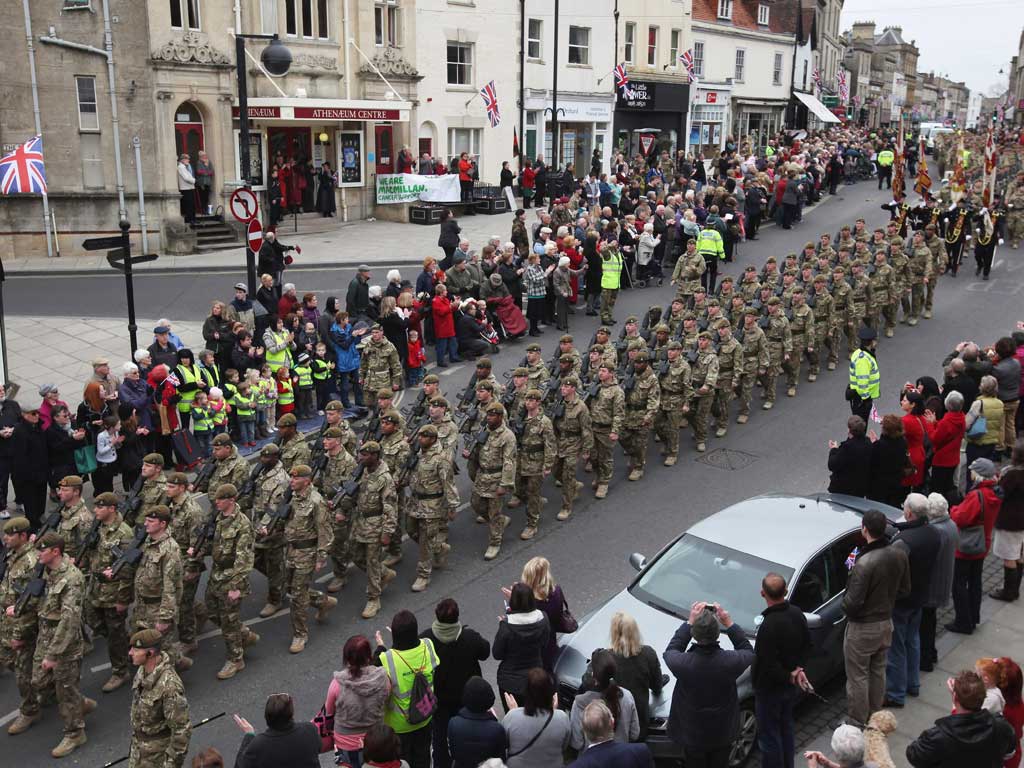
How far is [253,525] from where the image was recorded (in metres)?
9.63

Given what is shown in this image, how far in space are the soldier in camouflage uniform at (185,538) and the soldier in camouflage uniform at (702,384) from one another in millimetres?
7220

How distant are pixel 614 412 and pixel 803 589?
15.5ft

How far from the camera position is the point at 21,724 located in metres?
8.09

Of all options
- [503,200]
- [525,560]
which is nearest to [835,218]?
[503,200]

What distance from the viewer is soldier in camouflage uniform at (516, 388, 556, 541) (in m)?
11.4

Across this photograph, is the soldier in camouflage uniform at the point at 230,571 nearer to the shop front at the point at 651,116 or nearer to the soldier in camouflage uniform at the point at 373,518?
the soldier in camouflage uniform at the point at 373,518

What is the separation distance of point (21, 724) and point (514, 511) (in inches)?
238

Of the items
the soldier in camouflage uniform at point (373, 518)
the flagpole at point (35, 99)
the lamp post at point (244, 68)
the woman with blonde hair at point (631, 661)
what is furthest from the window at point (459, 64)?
the woman with blonde hair at point (631, 661)

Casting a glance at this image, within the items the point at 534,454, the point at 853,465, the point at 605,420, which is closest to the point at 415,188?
the point at 605,420

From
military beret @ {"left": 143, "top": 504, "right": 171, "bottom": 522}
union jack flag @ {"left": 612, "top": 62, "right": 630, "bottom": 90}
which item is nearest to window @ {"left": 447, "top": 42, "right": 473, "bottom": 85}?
union jack flag @ {"left": 612, "top": 62, "right": 630, "bottom": 90}

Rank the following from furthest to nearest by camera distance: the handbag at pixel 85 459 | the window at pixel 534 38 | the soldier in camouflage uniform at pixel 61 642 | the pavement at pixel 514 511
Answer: the window at pixel 534 38 → the handbag at pixel 85 459 → the pavement at pixel 514 511 → the soldier in camouflage uniform at pixel 61 642

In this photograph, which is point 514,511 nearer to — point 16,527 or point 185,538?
point 185,538

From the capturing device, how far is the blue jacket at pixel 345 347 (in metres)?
15.4

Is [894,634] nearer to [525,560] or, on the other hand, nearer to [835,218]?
[525,560]
